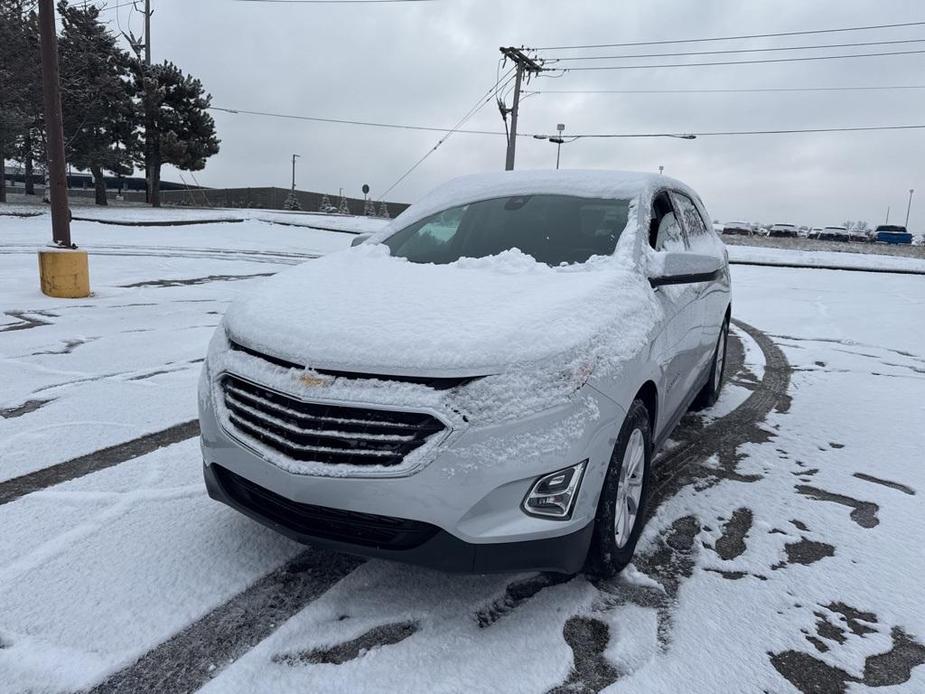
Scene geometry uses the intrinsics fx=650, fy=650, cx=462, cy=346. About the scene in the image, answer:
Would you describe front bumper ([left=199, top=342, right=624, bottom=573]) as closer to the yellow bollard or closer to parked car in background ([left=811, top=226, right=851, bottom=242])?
the yellow bollard

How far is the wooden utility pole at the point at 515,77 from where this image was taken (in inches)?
1090

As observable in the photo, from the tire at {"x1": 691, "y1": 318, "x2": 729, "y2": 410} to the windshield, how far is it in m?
1.84

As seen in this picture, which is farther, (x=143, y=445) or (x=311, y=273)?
(x=143, y=445)

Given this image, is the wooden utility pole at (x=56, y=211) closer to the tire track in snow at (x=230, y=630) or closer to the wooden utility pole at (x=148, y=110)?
the tire track in snow at (x=230, y=630)

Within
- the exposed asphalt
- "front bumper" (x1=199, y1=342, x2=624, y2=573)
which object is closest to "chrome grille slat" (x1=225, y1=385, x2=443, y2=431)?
"front bumper" (x1=199, y1=342, x2=624, y2=573)

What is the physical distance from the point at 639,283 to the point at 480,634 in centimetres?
161

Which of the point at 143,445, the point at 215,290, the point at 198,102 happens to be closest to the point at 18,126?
the point at 198,102

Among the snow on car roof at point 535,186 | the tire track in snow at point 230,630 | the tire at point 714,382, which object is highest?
the snow on car roof at point 535,186

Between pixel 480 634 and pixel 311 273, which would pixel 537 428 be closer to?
pixel 480 634

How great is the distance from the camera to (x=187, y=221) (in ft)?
85.5

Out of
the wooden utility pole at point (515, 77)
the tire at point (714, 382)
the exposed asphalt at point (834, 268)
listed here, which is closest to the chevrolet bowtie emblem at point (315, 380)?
the tire at point (714, 382)

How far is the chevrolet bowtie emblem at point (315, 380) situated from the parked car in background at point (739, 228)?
52.5 m

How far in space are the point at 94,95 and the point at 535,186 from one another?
34651 mm

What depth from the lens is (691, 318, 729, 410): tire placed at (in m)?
4.82
